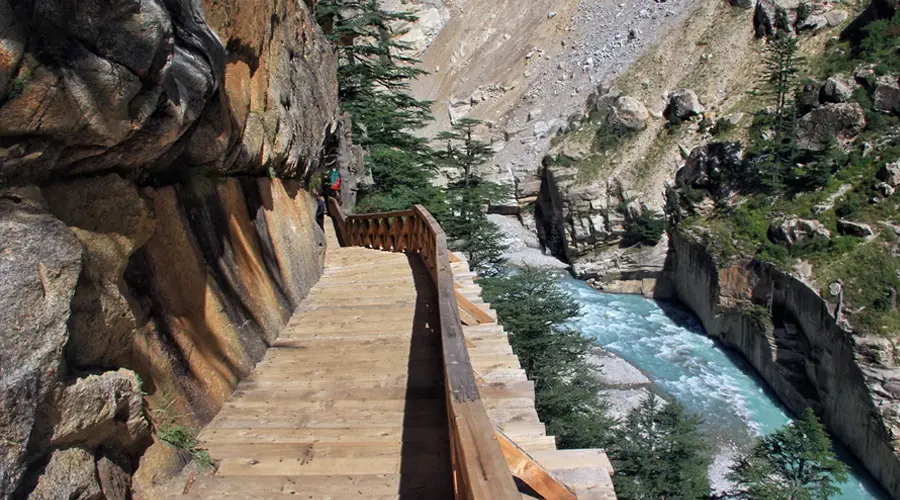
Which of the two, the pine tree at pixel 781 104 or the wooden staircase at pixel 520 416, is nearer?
the wooden staircase at pixel 520 416

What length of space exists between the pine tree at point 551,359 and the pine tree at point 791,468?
3644 millimetres

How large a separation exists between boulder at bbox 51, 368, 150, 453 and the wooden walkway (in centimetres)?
56

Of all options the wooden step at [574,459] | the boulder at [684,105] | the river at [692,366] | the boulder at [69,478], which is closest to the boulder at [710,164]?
the boulder at [684,105]

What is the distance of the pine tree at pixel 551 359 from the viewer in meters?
15.6

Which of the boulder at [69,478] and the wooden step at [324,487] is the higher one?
the boulder at [69,478]

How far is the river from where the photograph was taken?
1931cm

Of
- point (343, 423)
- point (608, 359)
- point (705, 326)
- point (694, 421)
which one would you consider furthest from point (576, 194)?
point (343, 423)

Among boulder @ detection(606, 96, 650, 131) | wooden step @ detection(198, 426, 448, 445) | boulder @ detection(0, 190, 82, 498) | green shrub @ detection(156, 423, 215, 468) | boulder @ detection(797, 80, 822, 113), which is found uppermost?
boulder @ detection(797, 80, 822, 113)

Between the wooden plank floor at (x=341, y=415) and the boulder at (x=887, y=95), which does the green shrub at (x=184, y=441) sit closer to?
the wooden plank floor at (x=341, y=415)

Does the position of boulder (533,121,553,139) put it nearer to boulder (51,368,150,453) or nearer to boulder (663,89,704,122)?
boulder (663,89,704,122)

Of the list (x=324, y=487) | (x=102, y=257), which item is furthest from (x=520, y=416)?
(x=102, y=257)

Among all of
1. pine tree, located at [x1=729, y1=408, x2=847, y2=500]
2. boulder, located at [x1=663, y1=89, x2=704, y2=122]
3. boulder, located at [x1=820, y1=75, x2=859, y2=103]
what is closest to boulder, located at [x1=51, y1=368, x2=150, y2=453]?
pine tree, located at [x1=729, y1=408, x2=847, y2=500]

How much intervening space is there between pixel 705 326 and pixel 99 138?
90.6 ft

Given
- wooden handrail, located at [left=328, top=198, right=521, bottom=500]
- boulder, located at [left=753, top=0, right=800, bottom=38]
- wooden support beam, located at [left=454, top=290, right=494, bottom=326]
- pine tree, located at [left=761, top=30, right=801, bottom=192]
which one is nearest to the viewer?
wooden handrail, located at [left=328, top=198, right=521, bottom=500]
